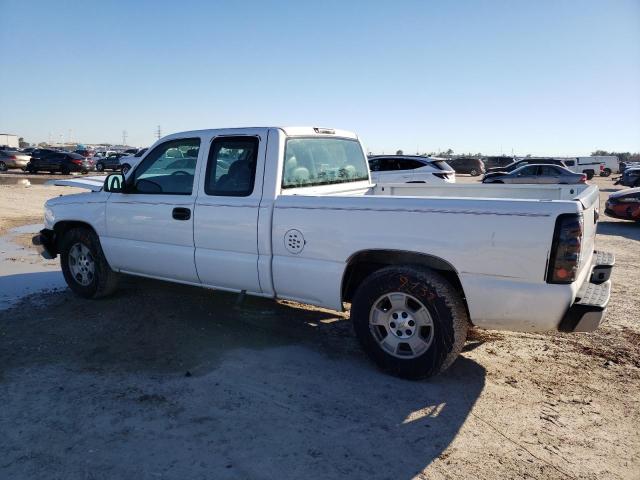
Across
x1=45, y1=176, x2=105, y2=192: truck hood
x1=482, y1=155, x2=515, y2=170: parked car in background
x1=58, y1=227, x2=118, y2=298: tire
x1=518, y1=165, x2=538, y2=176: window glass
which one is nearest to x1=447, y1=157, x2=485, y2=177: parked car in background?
x1=482, y1=155, x2=515, y2=170: parked car in background

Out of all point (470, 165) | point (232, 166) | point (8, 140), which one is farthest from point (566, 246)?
point (8, 140)

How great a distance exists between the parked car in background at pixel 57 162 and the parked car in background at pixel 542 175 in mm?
25645

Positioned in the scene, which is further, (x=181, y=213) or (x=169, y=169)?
(x=169, y=169)

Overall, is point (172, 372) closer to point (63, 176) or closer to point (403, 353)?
point (403, 353)

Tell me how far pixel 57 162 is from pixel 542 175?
94.9 feet

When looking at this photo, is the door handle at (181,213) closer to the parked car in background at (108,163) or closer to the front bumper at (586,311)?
the front bumper at (586,311)

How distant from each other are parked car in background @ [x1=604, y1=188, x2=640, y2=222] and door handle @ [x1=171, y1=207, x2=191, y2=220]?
1296 centimetres

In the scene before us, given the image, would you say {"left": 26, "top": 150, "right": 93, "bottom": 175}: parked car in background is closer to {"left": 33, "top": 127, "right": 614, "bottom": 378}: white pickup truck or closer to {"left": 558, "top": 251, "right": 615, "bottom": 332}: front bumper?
{"left": 33, "top": 127, "right": 614, "bottom": 378}: white pickup truck

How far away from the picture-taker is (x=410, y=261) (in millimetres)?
3955

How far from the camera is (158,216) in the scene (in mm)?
5082

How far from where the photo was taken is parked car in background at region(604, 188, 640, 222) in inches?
534

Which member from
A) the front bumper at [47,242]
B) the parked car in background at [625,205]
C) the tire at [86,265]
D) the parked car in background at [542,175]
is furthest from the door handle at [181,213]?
the parked car in background at [542,175]

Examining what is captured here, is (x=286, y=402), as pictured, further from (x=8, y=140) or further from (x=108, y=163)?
(x=8, y=140)

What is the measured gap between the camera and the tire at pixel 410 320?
3734mm
